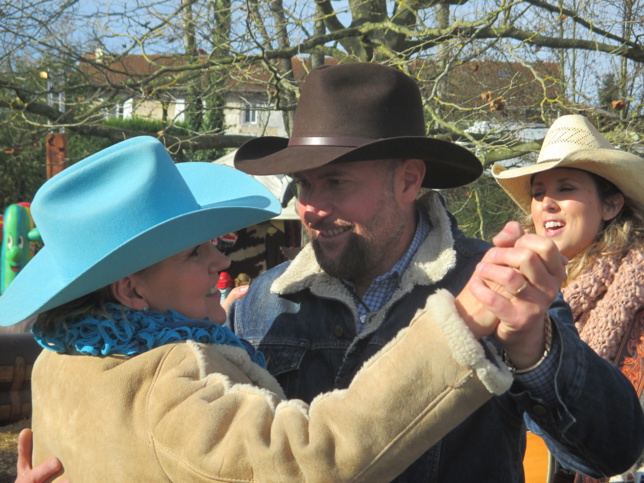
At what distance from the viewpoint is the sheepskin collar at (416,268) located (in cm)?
225

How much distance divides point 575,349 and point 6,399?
18.6 ft

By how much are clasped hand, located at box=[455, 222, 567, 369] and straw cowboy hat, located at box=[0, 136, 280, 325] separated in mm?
717

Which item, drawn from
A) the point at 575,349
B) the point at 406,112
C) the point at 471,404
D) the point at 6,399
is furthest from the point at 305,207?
the point at 6,399

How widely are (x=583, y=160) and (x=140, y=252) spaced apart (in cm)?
241

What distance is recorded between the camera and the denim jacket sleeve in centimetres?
168

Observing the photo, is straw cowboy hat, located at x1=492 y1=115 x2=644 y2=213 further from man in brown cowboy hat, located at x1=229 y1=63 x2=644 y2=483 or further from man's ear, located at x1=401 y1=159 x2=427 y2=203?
man's ear, located at x1=401 y1=159 x2=427 y2=203

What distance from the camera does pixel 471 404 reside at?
135 centimetres

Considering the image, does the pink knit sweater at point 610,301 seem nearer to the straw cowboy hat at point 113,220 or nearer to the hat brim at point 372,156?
the hat brim at point 372,156

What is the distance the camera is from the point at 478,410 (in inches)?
81.7

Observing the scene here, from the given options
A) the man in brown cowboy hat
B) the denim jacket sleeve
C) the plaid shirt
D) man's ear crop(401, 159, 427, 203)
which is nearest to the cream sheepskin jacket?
the denim jacket sleeve

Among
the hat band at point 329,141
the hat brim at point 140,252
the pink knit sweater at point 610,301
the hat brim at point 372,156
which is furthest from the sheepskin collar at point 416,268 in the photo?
the pink knit sweater at point 610,301

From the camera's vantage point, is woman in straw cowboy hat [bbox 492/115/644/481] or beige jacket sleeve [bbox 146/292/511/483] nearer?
beige jacket sleeve [bbox 146/292/511/483]

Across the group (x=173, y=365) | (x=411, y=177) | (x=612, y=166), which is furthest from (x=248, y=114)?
(x=173, y=365)

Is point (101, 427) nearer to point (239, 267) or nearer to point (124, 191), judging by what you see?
point (124, 191)
